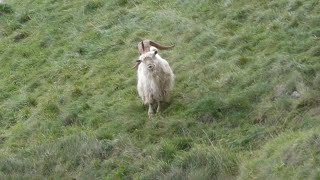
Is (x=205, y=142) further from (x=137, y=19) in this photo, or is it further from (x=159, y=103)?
(x=137, y=19)

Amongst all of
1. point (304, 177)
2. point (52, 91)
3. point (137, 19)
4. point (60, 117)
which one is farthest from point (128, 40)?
point (304, 177)

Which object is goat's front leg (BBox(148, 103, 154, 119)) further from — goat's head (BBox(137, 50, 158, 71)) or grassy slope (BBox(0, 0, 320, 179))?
goat's head (BBox(137, 50, 158, 71))

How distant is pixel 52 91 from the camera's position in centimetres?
1725

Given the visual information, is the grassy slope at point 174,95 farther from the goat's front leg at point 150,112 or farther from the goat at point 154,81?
the goat at point 154,81

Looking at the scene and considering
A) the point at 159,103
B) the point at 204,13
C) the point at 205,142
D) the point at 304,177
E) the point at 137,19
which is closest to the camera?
the point at 304,177

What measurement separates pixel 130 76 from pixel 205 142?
444cm

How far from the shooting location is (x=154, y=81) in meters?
15.2

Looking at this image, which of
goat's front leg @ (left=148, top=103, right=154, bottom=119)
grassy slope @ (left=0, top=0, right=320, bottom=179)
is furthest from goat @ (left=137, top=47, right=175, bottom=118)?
grassy slope @ (left=0, top=0, right=320, bottom=179)

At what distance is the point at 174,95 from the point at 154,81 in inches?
21.8

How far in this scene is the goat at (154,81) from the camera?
1507cm

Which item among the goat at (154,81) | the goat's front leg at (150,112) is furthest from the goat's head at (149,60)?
the goat's front leg at (150,112)

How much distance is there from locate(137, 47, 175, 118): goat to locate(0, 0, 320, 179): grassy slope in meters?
0.30

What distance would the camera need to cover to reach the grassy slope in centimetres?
1228

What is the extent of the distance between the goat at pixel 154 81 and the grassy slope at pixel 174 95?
11.7 inches
